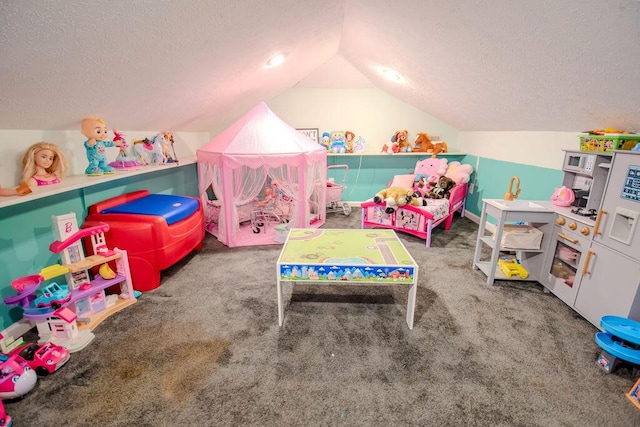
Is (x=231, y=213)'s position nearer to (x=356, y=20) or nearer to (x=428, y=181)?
(x=356, y=20)

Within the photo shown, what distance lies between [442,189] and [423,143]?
1456mm

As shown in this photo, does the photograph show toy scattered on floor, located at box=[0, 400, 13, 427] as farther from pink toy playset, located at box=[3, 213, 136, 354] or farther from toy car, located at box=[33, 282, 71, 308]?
toy car, located at box=[33, 282, 71, 308]

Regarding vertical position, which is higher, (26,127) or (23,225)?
(26,127)

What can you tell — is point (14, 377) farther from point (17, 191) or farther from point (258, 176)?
point (258, 176)

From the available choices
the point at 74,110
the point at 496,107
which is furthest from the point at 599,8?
the point at 74,110

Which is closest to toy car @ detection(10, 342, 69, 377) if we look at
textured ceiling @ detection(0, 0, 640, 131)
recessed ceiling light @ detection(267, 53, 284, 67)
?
textured ceiling @ detection(0, 0, 640, 131)

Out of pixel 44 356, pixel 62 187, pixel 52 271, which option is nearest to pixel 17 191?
pixel 62 187

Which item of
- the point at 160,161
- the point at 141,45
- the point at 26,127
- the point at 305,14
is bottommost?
the point at 160,161

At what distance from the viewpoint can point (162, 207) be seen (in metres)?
3.37

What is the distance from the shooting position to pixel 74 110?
2.55 metres

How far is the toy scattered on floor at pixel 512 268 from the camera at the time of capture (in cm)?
322

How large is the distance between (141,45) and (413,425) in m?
2.92

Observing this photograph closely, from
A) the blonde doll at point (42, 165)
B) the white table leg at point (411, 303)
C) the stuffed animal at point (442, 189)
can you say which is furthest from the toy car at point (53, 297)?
the stuffed animal at point (442, 189)

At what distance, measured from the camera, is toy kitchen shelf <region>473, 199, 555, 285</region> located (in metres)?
2.99
